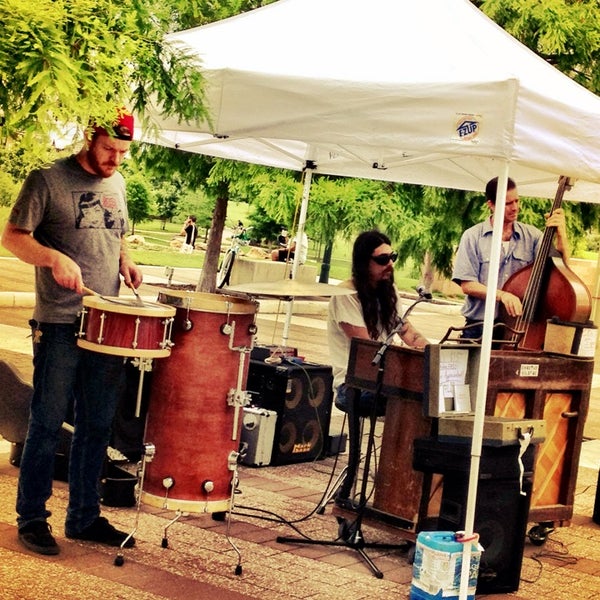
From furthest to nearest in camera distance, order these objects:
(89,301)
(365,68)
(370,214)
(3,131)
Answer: (370,214) → (365,68) → (89,301) → (3,131)

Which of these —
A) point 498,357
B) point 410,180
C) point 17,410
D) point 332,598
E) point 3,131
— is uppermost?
point 410,180

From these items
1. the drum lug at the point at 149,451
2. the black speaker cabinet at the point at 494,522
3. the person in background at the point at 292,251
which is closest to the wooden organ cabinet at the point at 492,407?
the black speaker cabinet at the point at 494,522

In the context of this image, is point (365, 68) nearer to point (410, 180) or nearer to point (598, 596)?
point (598, 596)

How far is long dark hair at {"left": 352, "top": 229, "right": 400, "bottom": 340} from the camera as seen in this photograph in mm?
6871

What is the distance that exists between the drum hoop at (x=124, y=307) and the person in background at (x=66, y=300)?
0.19m

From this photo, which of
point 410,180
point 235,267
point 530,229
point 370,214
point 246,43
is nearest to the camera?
point 246,43

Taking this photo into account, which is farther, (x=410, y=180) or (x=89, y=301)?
(x=410, y=180)

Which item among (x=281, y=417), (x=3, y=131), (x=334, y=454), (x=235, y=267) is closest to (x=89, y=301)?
(x=3, y=131)

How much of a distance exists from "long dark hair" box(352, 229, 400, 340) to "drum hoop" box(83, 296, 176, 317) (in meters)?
2.00

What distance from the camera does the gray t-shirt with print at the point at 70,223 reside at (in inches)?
205

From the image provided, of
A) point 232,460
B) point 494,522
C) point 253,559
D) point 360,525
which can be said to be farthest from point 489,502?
point 232,460

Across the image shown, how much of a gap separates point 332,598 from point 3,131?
2.94 meters

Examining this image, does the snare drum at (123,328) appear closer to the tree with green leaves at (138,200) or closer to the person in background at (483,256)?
the person in background at (483,256)

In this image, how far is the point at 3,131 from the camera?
3416 millimetres
